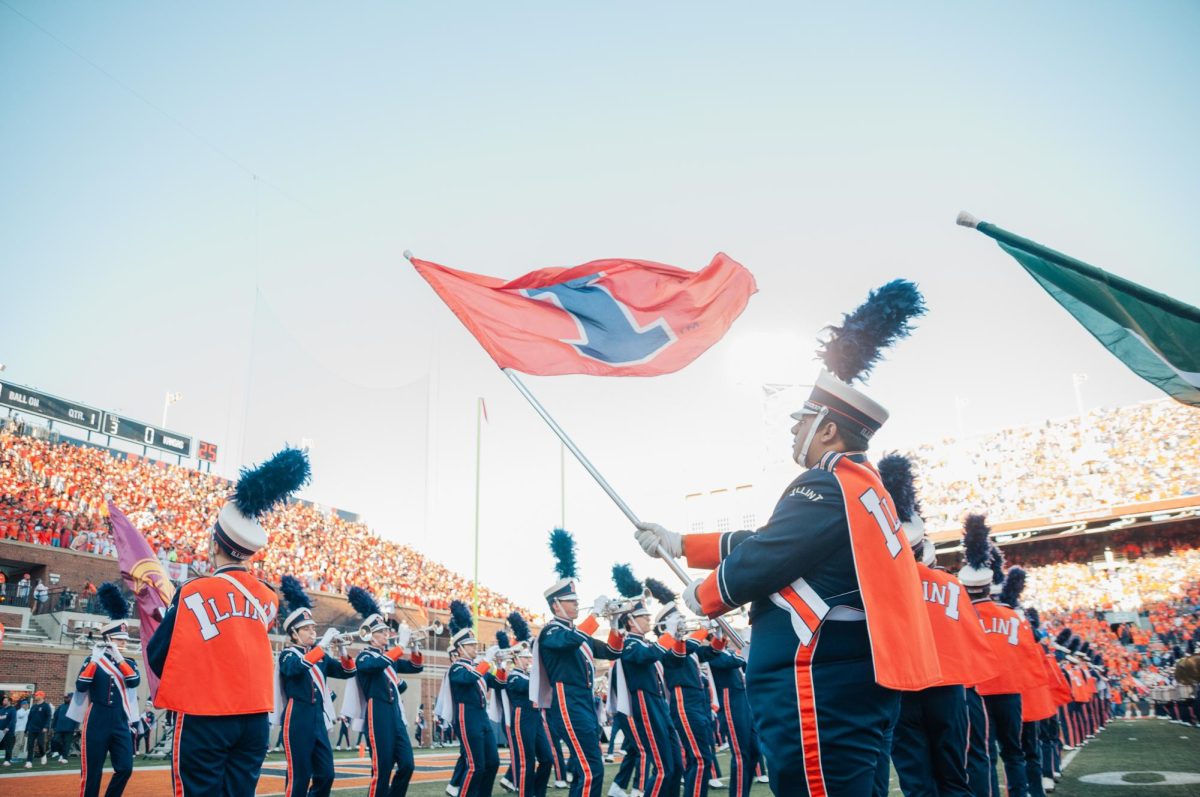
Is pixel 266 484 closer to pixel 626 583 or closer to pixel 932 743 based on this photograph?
pixel 932 743

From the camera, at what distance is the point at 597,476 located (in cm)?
484

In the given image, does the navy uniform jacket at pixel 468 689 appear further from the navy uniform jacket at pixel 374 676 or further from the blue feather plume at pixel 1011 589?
the blue feather plume at pixel 1011 589

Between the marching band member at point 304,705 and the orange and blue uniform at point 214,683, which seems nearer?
the orange and blue uniform at point 214,683

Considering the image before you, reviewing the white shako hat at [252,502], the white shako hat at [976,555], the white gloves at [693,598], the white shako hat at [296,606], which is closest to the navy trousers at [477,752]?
the white shako hat at [296,606]

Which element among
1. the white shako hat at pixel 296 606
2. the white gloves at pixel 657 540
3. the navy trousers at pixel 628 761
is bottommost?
the navy trousers at pixel 628 761

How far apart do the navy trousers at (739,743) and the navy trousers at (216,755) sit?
4.23 meters

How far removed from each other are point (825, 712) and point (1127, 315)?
224 centimetres

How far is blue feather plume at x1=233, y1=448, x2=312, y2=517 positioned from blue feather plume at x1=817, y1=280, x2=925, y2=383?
353cm

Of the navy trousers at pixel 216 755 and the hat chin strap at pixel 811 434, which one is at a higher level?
the hat chin strap at pixel 811 434

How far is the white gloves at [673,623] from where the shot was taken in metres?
9.91

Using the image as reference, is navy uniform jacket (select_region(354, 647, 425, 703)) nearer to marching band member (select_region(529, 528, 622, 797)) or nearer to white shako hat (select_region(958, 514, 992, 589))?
marching band member (select_region(529, 528, 622, 797))

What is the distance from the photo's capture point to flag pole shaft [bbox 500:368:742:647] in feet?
13.1

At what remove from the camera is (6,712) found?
16750mm

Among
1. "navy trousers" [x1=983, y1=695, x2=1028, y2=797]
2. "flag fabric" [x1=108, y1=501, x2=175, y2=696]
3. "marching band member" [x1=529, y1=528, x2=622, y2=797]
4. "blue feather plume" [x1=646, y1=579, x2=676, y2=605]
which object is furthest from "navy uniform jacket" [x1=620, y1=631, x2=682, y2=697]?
"flag fabric" [x1=108, y1=501, x2=175, y2=696]
